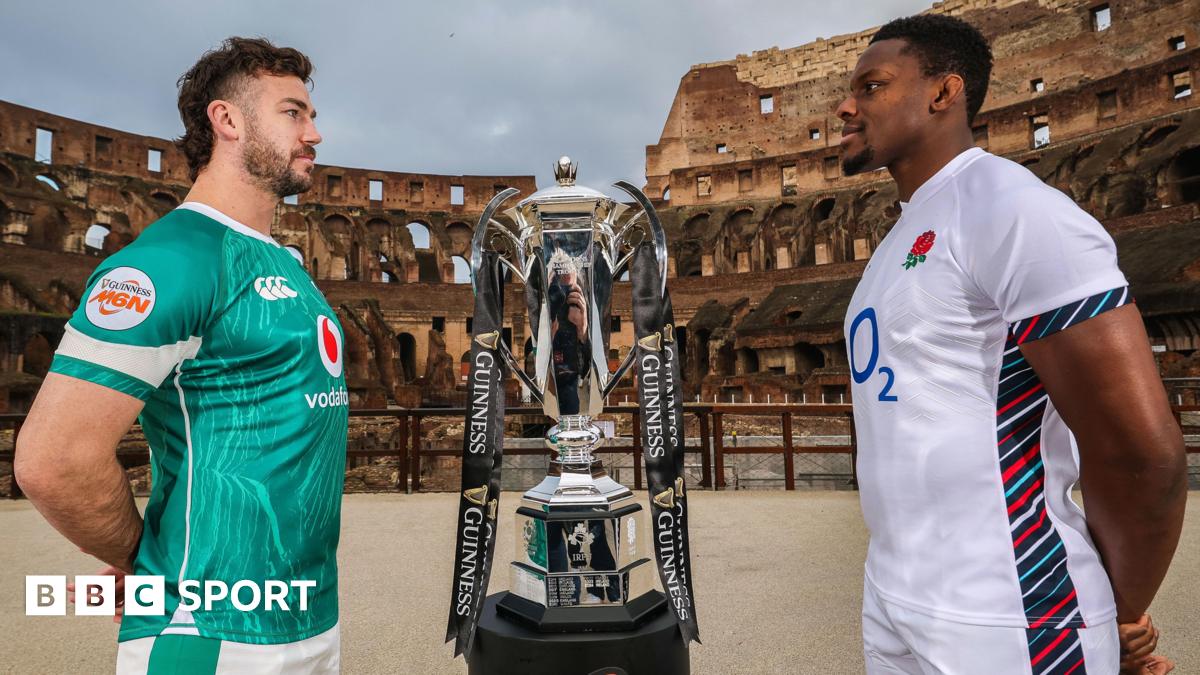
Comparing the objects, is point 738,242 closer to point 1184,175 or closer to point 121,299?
point 1184,175

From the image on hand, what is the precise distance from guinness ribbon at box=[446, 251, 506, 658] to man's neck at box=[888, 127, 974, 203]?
55.4 inches

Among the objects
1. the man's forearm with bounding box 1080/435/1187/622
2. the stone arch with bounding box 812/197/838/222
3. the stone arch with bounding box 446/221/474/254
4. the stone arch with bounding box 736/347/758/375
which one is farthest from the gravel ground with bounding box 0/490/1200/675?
the stone arch with bounding box 446/221/474/254

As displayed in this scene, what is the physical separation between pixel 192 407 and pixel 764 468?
407 inches

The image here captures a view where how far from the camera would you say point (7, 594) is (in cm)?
418

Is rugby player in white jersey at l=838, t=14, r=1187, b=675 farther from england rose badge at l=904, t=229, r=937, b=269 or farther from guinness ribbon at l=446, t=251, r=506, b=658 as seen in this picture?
guinness ribbon at l=446, t=251, r=506, b=658

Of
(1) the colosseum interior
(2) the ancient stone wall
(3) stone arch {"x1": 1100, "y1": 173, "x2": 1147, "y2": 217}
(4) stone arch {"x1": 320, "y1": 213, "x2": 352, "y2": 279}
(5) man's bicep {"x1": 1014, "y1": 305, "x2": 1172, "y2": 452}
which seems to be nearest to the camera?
(5) man's bicep {"x1": 1014, "y1": 305, "x2": 1172, "y2": 452}

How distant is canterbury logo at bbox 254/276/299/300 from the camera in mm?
1436

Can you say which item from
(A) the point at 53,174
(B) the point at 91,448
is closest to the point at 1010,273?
(B) the point at 91,448

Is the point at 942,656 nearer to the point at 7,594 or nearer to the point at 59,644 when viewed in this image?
the point at 59,644

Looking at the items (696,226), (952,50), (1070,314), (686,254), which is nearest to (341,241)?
(686,254)

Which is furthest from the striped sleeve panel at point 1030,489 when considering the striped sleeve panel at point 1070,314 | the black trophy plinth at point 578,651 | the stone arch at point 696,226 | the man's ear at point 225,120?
the stone arch at point 696,226

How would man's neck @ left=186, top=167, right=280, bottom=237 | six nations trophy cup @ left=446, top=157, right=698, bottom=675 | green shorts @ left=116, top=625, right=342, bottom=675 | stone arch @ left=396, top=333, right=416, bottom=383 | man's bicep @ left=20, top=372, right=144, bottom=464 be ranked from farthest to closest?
stone arch @ left=396, top=333, right=416, bottom=383, six nations trophy cup @ left=446, top=157, right=698, bottom=675, man's neck @ left=186, top=167, right=280, bottom=237, green shorts @ left=116, top=625, right=342, bottom=675, man's bicep @ left=20, top=372, right=144, bottom=464

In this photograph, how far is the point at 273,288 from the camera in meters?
1.47

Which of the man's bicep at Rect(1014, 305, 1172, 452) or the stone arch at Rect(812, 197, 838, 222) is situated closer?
the man's bicep at Rect(1014, 305, 1172, 452)
